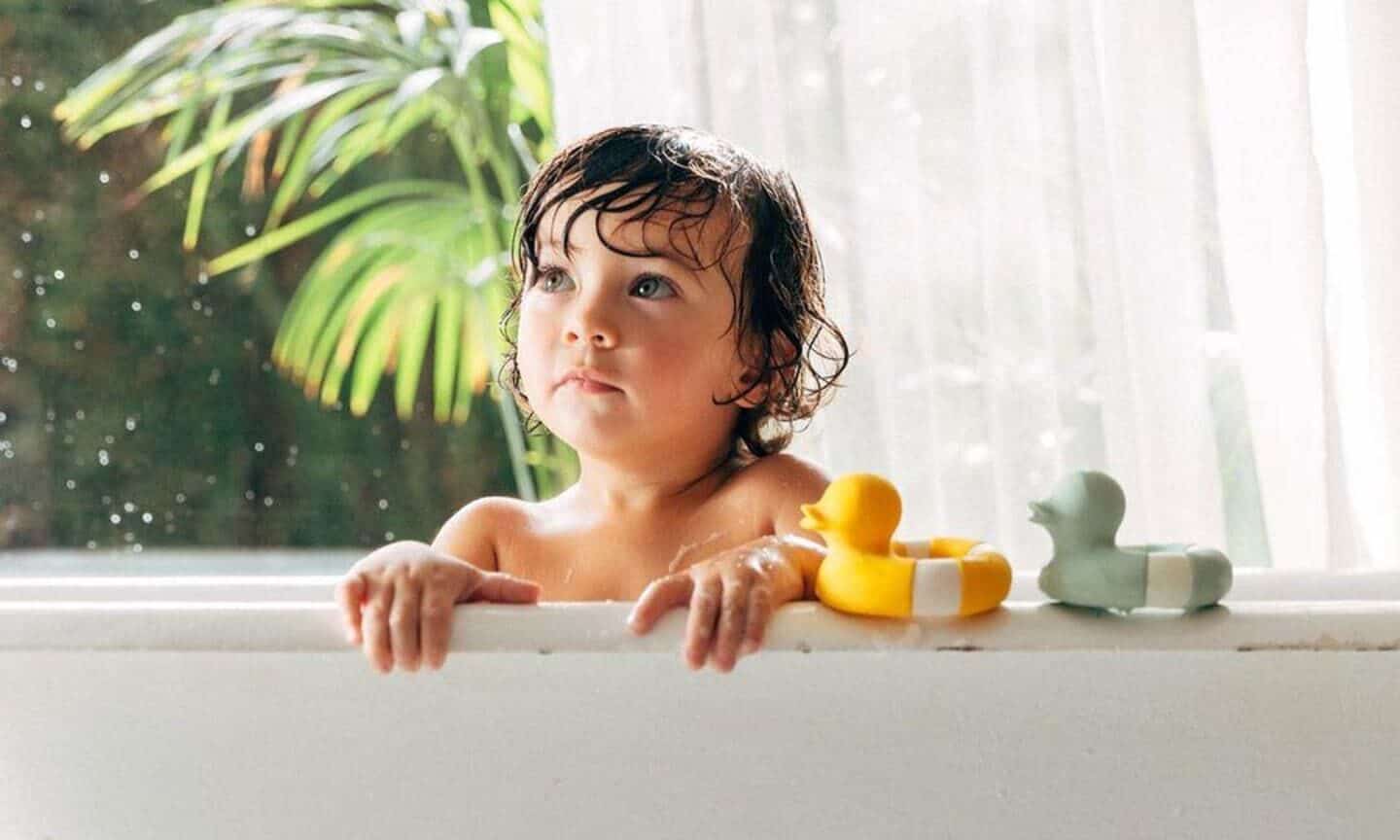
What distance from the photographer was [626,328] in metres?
1.05

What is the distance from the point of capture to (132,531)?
2301 millimetres

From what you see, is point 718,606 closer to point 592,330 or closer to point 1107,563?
point 1107,563

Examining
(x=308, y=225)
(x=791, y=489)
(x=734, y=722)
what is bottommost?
(x=734, y=722)

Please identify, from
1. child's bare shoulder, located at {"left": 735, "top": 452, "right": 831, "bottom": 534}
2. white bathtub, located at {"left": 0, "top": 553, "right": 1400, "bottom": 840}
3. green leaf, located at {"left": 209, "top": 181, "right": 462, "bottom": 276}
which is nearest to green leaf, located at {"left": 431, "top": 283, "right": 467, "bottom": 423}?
green leaf, located at {"left": 209, "top": 181, "right": 462, "bottom": 276}

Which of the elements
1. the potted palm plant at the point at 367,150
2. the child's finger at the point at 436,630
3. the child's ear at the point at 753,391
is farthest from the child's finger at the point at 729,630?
the potted palm plant at the point at 367,150

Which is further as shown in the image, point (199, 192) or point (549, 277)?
point (199, 192)

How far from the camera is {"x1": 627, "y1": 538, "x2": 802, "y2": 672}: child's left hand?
2.50 ft

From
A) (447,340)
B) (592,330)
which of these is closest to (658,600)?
(592,330)

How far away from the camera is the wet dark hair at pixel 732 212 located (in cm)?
107

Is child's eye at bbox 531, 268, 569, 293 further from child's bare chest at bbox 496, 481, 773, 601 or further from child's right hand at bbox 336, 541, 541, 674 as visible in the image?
child's right hand at bbox 336, 541, 541, 674

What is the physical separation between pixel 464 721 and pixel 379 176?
1563 mm

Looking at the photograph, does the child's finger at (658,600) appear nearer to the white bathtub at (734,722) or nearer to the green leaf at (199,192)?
the white bathtub at (734,722)

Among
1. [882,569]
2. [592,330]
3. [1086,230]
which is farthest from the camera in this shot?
[1086,230]

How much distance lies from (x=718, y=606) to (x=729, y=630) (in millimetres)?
15
